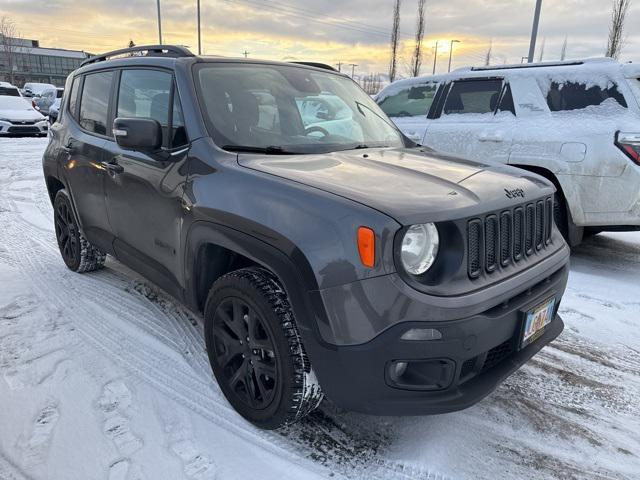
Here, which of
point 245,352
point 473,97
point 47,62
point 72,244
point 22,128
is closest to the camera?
point 245,352

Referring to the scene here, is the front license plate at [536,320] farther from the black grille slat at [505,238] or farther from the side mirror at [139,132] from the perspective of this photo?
the side mirror at [139,132]

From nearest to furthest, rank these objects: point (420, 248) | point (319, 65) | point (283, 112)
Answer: point (420, 248), point (283, 112), point (319, 65)

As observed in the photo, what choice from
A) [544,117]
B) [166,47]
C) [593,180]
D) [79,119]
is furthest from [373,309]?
[544,117]

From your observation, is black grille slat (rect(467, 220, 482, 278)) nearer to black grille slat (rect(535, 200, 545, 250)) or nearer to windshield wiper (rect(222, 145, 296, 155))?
black grille slat (rect(535, 200, 545, 250))

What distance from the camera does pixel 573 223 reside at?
194 inches

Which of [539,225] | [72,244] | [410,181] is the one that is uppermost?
[410,181]

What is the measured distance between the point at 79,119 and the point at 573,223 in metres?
4.78

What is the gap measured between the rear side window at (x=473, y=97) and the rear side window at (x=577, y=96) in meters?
0.62

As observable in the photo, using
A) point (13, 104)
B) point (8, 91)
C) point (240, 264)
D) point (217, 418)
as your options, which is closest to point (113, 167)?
point (240, 264)

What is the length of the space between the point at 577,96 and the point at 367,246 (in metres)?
4.17

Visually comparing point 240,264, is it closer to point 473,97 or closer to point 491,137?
point 491,137

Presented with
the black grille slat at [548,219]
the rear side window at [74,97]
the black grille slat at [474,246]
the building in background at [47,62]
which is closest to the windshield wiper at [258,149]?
the black grille slat at [474,246]

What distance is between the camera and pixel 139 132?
8.90 ft

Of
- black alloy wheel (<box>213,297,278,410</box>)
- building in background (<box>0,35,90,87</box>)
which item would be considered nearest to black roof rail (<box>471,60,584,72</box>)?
black alloy wheel (<box>213,297,278,410</box>)
